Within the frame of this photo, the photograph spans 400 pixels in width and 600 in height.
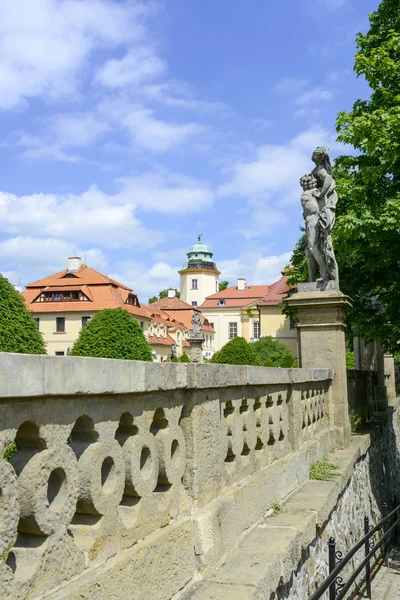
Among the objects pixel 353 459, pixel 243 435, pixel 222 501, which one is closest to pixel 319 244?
pixel 353 459

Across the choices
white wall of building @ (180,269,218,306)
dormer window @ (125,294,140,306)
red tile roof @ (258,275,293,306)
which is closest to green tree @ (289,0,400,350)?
dormer window @ (125,294,140,306)

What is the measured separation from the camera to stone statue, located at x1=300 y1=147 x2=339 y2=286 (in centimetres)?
784

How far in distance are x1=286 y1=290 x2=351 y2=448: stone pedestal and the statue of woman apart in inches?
14.1

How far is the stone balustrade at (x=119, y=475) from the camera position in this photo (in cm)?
180

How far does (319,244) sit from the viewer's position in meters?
7.96

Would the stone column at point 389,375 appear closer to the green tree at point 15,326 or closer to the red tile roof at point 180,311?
the green tree at point 15,326

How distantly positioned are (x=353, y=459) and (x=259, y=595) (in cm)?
454

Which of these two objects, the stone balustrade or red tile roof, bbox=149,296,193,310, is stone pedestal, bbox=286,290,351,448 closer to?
the stone balustrade

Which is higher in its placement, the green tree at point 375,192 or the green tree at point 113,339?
the green tree at point 375,192

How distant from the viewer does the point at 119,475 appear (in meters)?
2.28

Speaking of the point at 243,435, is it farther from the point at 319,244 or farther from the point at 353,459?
the point at 319,244

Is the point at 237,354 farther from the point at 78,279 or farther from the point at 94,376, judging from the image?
the point at 78,279

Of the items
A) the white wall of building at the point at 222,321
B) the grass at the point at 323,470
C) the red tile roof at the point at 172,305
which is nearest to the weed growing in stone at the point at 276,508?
the grass at the point at 323,470

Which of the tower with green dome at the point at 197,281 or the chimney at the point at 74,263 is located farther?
the tower with green dome at the point at 197,281
